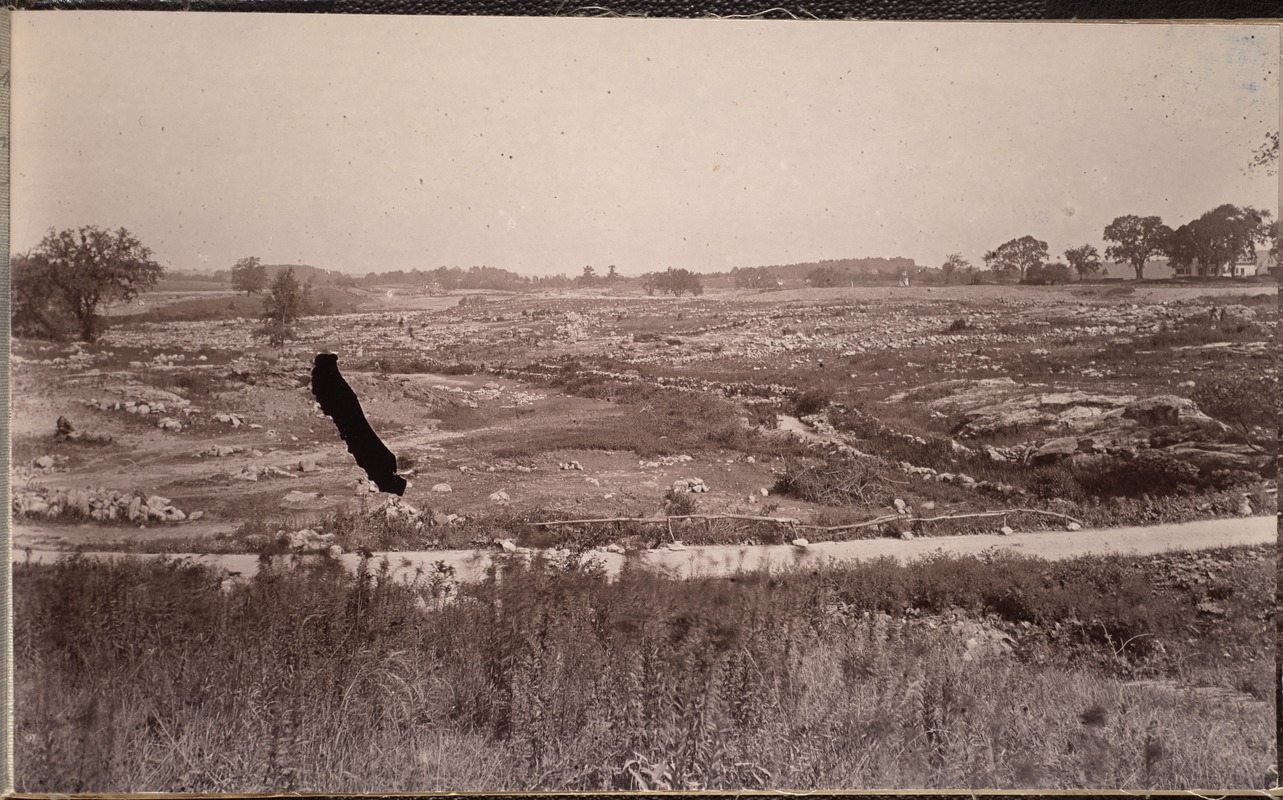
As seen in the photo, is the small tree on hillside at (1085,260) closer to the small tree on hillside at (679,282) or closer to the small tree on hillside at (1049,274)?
the small tree on hillside at (1049,274)

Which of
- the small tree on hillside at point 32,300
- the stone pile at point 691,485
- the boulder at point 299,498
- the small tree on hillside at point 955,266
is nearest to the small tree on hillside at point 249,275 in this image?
the small tree on hillside at point 32,300

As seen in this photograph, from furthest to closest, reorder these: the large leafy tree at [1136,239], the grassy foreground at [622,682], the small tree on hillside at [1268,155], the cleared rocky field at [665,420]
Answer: the large leafy tree at [1136,239] < the small tree on hillside at [1268,155] < the cleared rocky field at [665,420] < the grassy foreground at [622,682]

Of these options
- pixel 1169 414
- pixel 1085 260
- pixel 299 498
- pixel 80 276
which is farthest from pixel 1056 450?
pixel 80 276

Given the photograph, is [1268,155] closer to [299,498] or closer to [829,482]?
[829,482]

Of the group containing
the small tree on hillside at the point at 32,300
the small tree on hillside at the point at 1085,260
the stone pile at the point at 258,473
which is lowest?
the stone pile at the point at 258,473

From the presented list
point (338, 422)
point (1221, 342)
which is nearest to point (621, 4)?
point (338, 422)

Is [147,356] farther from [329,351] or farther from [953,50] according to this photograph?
[953,50]

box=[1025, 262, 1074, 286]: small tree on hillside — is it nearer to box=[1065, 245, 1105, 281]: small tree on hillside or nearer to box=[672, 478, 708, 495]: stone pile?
box=[1065, 245, 1105, 281]: small tree on hillside

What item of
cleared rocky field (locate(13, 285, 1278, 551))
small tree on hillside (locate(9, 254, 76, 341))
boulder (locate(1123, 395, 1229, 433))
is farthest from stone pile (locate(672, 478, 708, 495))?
small tree on hillside (locate(9, 254, 76, 341))
